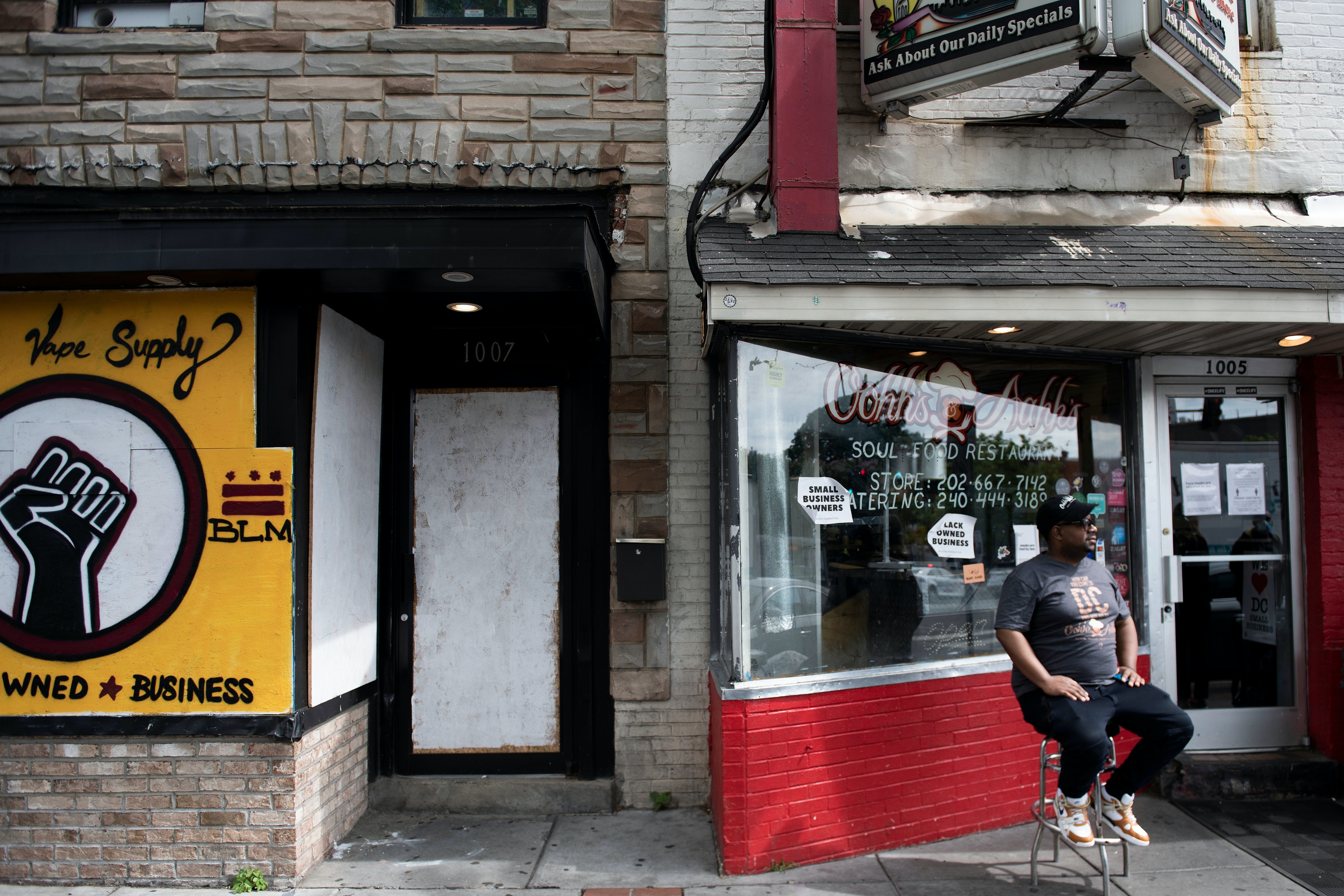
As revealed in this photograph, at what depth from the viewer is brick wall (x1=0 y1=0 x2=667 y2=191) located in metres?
4.96

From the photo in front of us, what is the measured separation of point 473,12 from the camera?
5281mm

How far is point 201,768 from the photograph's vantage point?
4.02m

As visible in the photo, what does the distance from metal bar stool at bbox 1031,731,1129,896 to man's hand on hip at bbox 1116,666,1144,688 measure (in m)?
0.26

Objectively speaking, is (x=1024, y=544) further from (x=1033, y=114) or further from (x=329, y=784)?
→ (x=329, y=784)

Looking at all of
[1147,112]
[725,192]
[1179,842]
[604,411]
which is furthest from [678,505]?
[1147,112]

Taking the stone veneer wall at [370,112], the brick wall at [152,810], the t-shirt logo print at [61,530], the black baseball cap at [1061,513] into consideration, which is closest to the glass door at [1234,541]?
the black baseball cap at [1061,513]

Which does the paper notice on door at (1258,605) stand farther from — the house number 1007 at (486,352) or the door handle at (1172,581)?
the house number 1007 at (486,352)

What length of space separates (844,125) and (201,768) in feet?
17.0

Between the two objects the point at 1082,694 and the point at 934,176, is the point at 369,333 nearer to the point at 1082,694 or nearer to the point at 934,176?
the point at 934,176

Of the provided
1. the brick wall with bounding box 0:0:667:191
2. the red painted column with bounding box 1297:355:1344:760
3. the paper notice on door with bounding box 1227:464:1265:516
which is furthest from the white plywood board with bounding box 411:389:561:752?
the red painted column with bounding box 1297:355:1344:760

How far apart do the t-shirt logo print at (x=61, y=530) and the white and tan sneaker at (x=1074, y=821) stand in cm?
484

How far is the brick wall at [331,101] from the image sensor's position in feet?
16.3

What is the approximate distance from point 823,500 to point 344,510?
8.90ft

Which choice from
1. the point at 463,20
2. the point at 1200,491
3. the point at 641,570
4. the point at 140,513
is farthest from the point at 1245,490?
the point at 140,513
